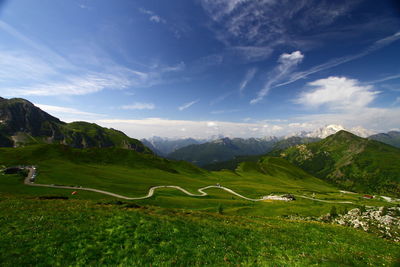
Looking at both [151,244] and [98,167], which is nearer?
[151,244]

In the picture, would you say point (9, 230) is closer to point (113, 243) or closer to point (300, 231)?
point (113, 243)

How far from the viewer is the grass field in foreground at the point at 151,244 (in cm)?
1275

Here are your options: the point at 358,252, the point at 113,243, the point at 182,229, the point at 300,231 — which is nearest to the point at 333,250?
the point at 358,252

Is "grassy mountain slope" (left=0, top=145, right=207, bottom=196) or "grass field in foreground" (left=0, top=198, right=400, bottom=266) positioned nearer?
"grass field in foreground" (left=0, top=198, right=400, bottom=266)

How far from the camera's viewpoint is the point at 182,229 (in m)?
19.9

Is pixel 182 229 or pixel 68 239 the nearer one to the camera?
pixel 68 239

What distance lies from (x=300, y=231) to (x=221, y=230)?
42.2 feet

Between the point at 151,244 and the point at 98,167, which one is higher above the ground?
the point at 151,244

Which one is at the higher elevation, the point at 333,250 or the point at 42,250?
the point at 42,250

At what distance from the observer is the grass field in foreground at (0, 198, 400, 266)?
41.8ft

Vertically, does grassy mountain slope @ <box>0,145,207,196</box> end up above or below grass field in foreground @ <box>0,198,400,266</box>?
below

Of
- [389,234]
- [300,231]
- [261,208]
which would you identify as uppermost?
[300,231]

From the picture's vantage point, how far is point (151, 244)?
15234 millimetres

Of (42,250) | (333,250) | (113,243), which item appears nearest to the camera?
(42,250)
